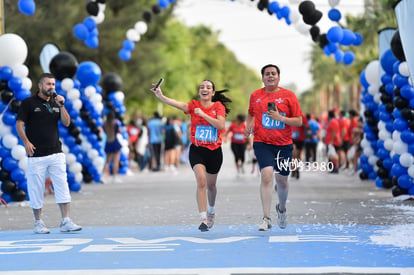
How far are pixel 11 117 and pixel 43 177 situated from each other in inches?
188

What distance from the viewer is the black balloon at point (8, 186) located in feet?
45.3

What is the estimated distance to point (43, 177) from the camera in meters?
9.53

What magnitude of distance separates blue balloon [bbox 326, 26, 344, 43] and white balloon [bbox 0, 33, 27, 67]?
8032 millimetres

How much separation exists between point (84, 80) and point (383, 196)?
320 inches

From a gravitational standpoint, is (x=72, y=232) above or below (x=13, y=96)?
below

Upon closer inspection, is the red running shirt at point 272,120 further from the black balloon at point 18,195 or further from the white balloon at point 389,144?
the white balloon at point 389,144

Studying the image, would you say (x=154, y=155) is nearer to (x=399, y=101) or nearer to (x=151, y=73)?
(x=399, y=101)

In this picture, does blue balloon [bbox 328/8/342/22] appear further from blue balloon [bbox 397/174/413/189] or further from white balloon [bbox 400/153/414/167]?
blue balloon [bbox 397/174/413/189]

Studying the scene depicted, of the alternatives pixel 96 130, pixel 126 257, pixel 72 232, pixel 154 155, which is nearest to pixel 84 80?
pixel 96 130

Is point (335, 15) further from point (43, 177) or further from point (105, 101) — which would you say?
point (43, 177)

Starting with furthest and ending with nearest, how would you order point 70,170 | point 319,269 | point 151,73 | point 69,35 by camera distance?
1. point 151,73
2. point 69,35
3. point 70,170
4. point 319,269

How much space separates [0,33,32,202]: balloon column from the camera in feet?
45.4

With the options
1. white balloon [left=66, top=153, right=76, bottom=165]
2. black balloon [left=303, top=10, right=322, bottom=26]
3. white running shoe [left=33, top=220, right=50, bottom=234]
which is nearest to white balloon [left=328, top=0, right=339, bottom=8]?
black balloon [left=303, top=10, right=322, bottom=26]

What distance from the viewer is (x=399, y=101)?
13.8 meters
